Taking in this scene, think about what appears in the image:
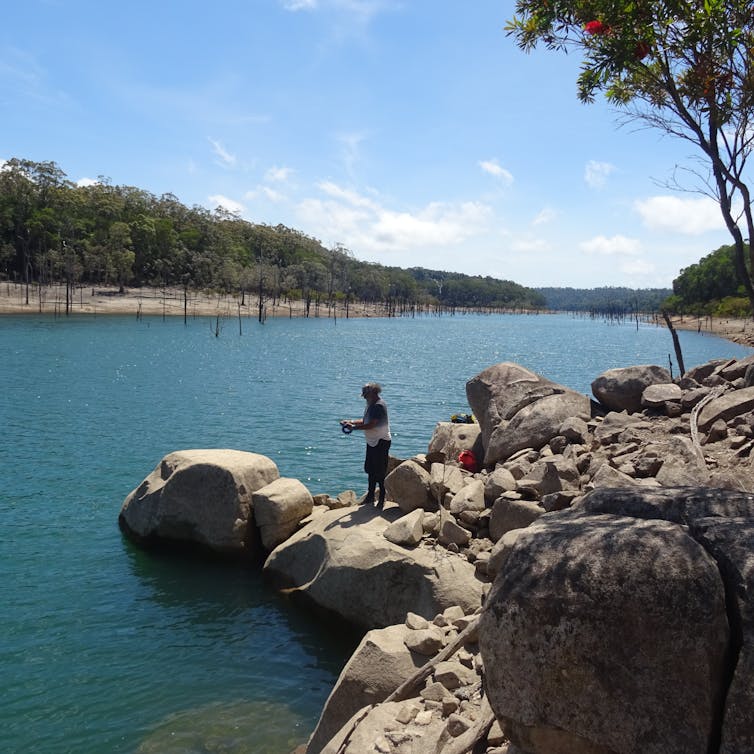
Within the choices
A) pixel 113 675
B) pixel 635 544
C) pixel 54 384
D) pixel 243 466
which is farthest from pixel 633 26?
pixel 54 384

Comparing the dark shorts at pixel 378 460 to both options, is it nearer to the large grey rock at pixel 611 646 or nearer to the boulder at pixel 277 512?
the boulder at pixel 277 512

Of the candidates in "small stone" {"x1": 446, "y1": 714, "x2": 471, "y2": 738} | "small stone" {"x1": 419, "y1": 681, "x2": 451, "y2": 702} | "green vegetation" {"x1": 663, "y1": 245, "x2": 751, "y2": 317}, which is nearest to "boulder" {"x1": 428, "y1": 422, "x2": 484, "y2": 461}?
"small stone" {"x1": 419, "y1": 681, "x2": 451, "y2": 702}

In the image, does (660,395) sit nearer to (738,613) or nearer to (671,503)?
(671,503)

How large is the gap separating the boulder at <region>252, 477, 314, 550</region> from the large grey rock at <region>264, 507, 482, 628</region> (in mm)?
1064

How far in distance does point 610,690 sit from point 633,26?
8385 mm

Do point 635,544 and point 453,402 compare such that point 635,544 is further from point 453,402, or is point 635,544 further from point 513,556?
point 453,402

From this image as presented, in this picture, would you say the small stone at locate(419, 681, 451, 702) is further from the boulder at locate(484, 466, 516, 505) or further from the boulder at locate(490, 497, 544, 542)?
the boulder at locate(484, 466, 516, 505)

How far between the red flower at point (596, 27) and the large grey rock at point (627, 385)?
901cm

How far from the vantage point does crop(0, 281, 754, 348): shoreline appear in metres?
108

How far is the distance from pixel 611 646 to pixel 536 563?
0.75 metres

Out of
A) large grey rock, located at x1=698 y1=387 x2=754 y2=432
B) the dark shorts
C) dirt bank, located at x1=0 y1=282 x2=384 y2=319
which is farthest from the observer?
dirt bank, located at x1=0 y1=282 x2=384 y2=319

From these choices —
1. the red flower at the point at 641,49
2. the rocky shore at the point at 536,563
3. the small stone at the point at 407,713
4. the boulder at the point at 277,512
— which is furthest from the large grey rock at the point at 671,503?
the boulder at the point at 277,512

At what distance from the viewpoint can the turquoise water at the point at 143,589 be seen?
9.01m

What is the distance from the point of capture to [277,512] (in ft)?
44.2
